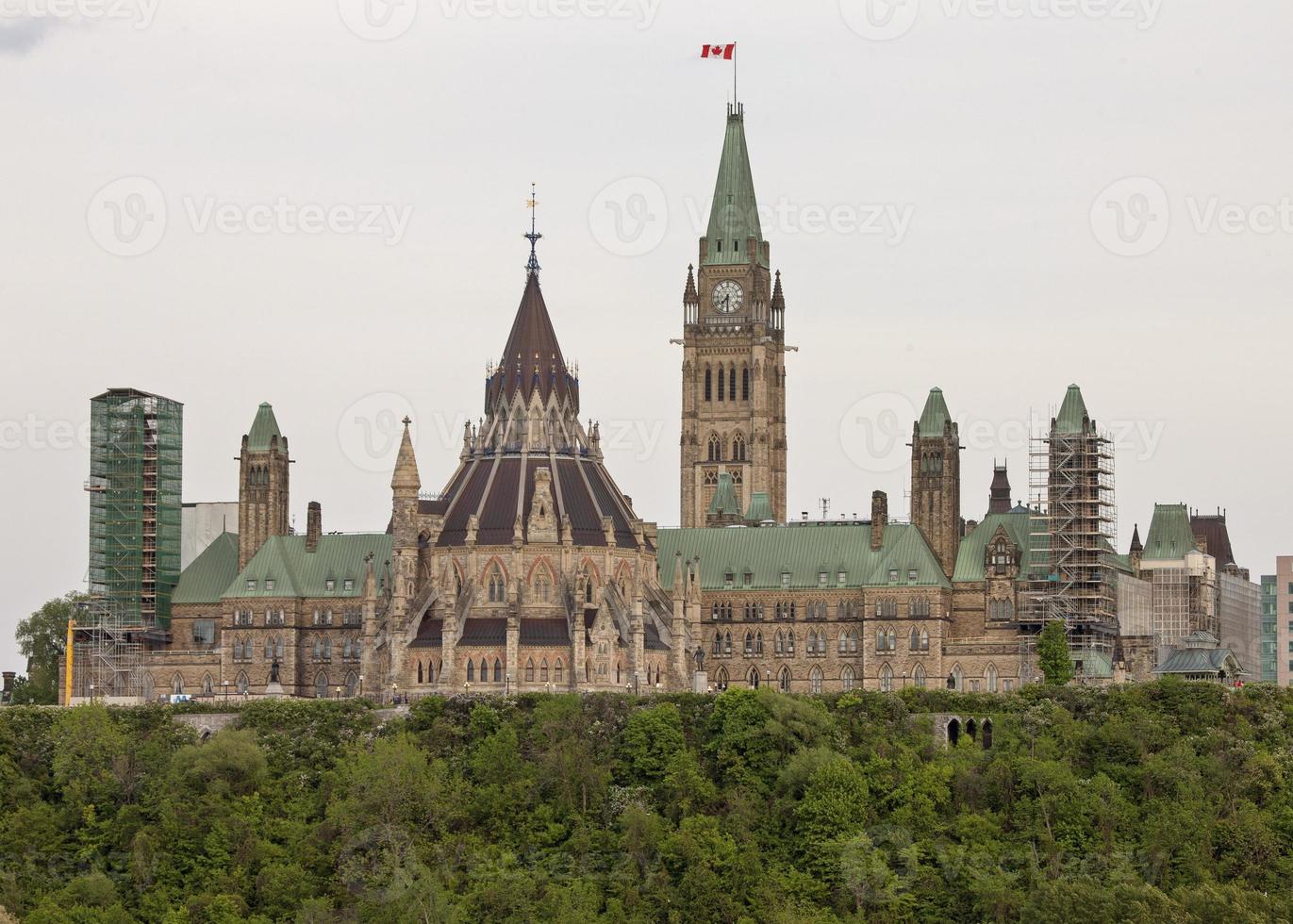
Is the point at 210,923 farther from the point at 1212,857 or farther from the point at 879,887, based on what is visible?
the point at 1212,857

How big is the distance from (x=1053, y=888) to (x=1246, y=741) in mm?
23759

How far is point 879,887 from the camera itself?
180 metres

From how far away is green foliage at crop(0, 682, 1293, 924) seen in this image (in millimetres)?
179625

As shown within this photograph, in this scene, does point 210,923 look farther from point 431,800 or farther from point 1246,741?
point 1246,741

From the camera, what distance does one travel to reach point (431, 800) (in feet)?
620

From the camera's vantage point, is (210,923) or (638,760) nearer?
(210,923)

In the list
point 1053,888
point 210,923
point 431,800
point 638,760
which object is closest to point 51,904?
point 210,923

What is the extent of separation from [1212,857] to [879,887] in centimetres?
1872

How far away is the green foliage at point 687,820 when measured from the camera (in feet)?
589

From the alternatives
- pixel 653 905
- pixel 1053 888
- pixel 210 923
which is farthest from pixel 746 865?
pixel 210 923

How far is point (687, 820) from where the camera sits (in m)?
186

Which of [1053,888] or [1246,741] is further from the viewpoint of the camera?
[1246,741]

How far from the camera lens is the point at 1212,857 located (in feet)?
598

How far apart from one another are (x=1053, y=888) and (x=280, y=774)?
49208 millimetres
